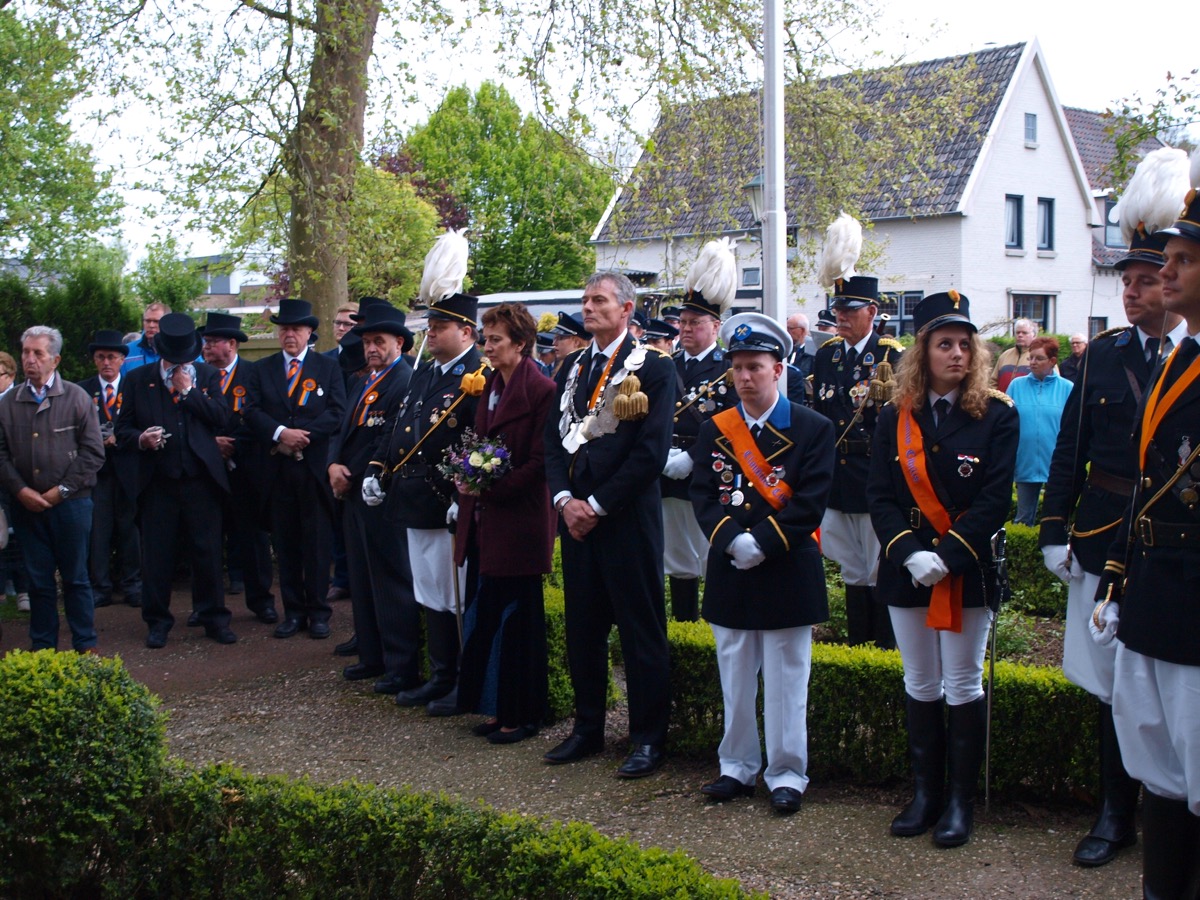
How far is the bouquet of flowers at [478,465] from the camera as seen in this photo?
6.55 m

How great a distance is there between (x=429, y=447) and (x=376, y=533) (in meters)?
0.84

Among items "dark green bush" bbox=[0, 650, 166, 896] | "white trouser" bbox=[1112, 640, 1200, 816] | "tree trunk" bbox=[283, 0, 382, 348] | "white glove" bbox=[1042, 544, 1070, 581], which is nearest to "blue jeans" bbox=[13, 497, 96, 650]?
"dark green bush" bbox=[0, 650, 166, 896]

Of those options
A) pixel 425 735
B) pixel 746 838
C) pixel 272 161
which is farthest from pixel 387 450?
pixel 272 161

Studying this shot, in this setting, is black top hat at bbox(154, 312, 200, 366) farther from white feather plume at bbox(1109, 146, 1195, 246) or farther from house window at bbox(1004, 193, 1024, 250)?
house window at bbox(1004, 193, 1024, 250)

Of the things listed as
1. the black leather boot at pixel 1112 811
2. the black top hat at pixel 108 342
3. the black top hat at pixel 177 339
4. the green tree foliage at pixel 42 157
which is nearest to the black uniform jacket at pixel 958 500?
the black leather boot at pixel 1112 811

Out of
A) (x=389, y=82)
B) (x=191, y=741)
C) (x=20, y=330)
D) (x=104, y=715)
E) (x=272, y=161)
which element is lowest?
(x=191, y=741)

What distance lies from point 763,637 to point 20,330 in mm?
14168

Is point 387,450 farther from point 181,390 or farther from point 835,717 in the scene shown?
point 835,717

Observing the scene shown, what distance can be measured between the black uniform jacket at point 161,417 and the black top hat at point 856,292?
4718mm

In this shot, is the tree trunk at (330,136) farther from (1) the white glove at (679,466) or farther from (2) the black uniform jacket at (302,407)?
(1) the white glove at (679,466)

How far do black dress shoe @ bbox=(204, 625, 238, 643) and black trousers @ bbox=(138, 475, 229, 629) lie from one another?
31 millimetres

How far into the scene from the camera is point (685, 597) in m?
8.80

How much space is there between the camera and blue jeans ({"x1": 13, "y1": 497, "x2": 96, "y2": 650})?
8.41 metres

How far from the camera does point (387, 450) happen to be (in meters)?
7.80
